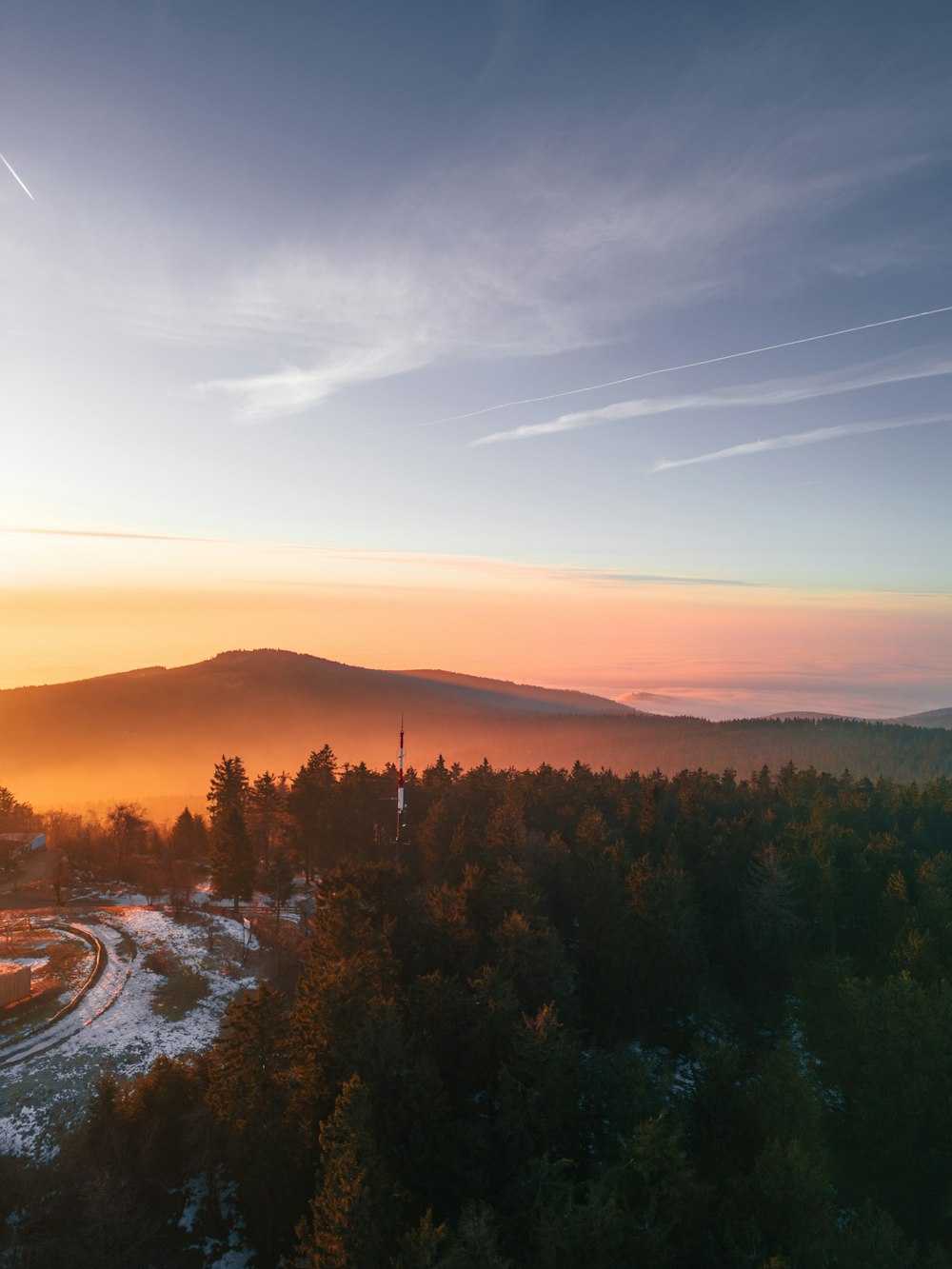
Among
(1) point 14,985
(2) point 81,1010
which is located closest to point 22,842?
(1) point 14,985

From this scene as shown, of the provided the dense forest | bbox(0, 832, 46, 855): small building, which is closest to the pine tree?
the dense forest

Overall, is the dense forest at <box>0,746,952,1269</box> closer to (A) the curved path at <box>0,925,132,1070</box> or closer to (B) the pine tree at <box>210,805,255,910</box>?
(A) the curved path at <box>0,925,132,1070</box>

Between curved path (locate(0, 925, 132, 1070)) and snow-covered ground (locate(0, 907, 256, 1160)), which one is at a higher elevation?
curved path (locate(0, 925, 132, 1070))

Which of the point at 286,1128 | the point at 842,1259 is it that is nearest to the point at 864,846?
the point at 842,1259

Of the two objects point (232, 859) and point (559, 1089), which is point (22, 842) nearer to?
point (232, 859)

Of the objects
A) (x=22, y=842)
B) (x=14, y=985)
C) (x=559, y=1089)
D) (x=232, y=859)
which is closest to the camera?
(x=559, y=1089)

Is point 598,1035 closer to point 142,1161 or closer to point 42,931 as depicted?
point 142,1161
